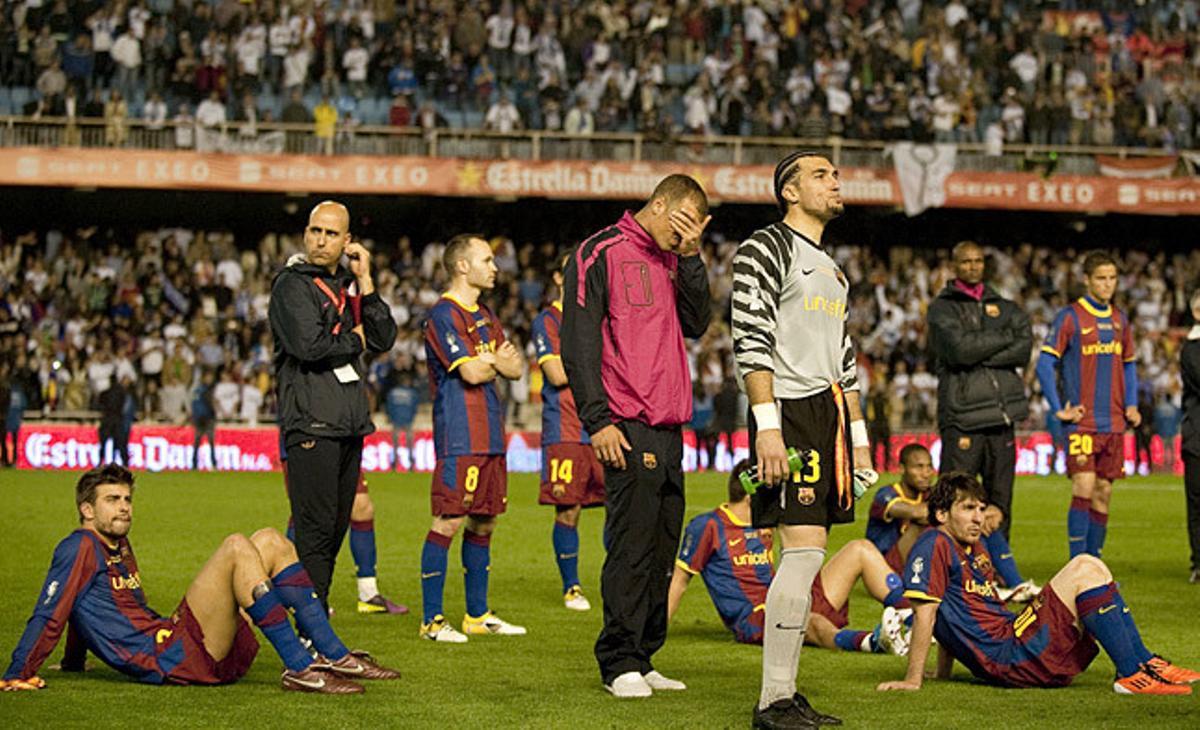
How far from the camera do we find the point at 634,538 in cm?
760

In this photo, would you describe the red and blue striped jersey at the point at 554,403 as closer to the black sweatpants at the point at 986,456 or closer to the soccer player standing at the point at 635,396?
the black sweatpants at the point at 986,456

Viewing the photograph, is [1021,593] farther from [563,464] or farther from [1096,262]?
[563,464]

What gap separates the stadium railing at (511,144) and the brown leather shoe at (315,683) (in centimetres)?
2648

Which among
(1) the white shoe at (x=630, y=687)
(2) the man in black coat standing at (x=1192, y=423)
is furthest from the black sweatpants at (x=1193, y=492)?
(1) the white shoe at (x=630, y=687)

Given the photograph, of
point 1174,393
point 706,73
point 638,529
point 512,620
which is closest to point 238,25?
point 706,73

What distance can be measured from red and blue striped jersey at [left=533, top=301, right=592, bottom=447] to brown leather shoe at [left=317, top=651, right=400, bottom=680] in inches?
153

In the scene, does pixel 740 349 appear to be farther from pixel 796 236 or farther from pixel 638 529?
pixel 638 529

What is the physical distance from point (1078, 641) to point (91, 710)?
4029 mm

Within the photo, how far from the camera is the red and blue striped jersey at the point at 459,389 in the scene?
9.98m

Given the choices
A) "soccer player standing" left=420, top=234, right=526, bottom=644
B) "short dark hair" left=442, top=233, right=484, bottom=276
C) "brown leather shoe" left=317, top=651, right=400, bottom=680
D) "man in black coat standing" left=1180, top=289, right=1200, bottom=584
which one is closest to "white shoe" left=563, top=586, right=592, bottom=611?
"soccer player standing" left=420, top=234, right=526, bottom=644

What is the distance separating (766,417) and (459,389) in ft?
11.8

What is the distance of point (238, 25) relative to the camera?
3534cm

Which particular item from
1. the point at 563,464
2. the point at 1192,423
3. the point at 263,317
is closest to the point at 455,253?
the point at 563,464

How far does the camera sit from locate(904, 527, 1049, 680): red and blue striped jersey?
783cm
